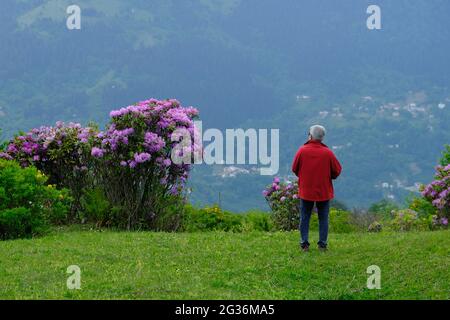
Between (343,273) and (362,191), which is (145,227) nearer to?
(343,273)

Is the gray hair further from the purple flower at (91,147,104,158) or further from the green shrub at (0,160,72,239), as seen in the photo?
the purple flower at (91,147,104,158)

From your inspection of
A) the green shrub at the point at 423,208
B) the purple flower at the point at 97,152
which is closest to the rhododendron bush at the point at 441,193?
the green shrub at the point at 423,208

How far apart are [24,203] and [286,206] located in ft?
22.7

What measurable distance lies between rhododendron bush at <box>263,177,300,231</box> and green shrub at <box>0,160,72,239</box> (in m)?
5.87

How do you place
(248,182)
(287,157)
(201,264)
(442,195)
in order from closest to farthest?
(201,264) < (442,195) < (248,182) < (287,157)

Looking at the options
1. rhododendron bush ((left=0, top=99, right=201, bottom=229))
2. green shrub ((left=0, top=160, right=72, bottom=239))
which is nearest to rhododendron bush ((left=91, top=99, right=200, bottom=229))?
rhododendron bush ((left=0, top=99, right=201, bottom=229))

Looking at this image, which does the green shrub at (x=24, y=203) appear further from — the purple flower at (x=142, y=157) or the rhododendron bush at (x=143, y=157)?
the purple flower at (x=142, y=157)

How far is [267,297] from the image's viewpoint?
823cm

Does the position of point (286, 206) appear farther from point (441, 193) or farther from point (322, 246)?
point (322, 246)

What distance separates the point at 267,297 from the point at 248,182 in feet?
457

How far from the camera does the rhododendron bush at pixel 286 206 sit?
59.8 ft

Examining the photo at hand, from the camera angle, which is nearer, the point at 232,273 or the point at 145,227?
the point at 232,273

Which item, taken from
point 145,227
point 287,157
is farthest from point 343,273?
point 287,157

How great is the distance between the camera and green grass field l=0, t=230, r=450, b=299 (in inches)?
335
